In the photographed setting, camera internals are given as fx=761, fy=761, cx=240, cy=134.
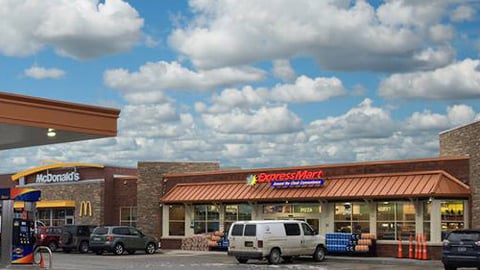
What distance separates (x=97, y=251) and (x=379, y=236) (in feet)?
52.3

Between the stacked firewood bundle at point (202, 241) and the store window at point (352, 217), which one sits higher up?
the store window at point (352, 217)

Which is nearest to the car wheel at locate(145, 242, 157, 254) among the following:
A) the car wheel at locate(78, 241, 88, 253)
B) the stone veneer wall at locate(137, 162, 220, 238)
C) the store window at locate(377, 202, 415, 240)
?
the car wheel at locate(78, 241, 88, 253)

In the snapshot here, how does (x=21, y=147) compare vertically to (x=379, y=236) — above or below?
above

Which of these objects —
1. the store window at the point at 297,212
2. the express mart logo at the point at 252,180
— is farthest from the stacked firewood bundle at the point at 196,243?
the express mart logo at the point at 252,180

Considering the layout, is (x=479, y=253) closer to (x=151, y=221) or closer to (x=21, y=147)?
(x=21, y=147)

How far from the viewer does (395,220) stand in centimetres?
3678

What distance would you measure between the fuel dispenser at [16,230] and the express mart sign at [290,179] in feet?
56.0

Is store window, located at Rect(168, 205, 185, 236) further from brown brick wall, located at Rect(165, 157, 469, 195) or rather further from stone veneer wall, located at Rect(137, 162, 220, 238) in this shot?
brown brick wall, located at Rect(165, 157, 469, 195)

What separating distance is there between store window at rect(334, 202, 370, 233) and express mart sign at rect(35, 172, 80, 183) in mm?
21969

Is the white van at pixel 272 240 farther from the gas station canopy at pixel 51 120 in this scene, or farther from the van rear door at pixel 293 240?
the gas station canopy at pixel 51 120

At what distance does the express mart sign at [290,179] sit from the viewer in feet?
130

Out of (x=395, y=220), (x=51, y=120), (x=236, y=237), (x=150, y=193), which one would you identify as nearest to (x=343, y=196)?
(x=395, y=220)

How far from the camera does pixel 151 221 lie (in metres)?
48.1

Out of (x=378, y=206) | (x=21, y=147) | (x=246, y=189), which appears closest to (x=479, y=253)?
(x=378, y=206)
